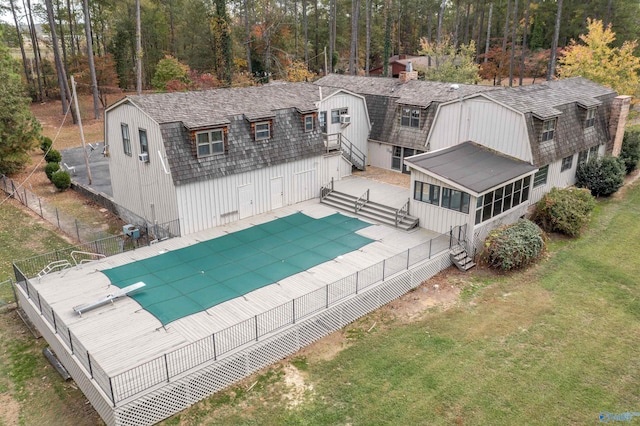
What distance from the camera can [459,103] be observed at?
25.1 metres

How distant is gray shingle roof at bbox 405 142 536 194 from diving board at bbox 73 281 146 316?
1253 cm

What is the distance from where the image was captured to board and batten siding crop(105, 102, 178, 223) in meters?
20.9

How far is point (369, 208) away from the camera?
79.9 ft

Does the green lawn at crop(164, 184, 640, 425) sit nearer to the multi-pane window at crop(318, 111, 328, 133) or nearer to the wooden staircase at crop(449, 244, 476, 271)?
the wooden staircase at crop(449, 244, 476, 271)

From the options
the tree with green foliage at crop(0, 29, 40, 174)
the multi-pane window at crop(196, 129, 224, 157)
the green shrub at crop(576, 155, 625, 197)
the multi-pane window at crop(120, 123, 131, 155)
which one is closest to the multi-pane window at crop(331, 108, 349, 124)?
the multi-pane window at crop(196, 129, 224, 157)

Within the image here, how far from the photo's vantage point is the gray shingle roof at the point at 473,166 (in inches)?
818

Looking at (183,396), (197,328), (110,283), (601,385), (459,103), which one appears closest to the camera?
(183,396)

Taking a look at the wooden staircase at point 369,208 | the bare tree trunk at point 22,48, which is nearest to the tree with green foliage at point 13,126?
the wooden staircase at point 369,208

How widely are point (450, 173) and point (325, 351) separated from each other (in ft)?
33.1

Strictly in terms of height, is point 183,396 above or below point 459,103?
below

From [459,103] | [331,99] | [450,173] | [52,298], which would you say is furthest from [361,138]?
[52,298]

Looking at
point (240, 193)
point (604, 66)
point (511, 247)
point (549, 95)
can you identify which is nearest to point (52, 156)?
point (240, 193)

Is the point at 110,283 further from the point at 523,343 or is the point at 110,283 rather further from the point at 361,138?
the point at 361,138

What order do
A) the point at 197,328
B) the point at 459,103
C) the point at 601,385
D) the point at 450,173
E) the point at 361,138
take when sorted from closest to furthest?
the point at 601,385
the point at 197,328
the point at 450,173
the point at 459,103
the point at 361,138
